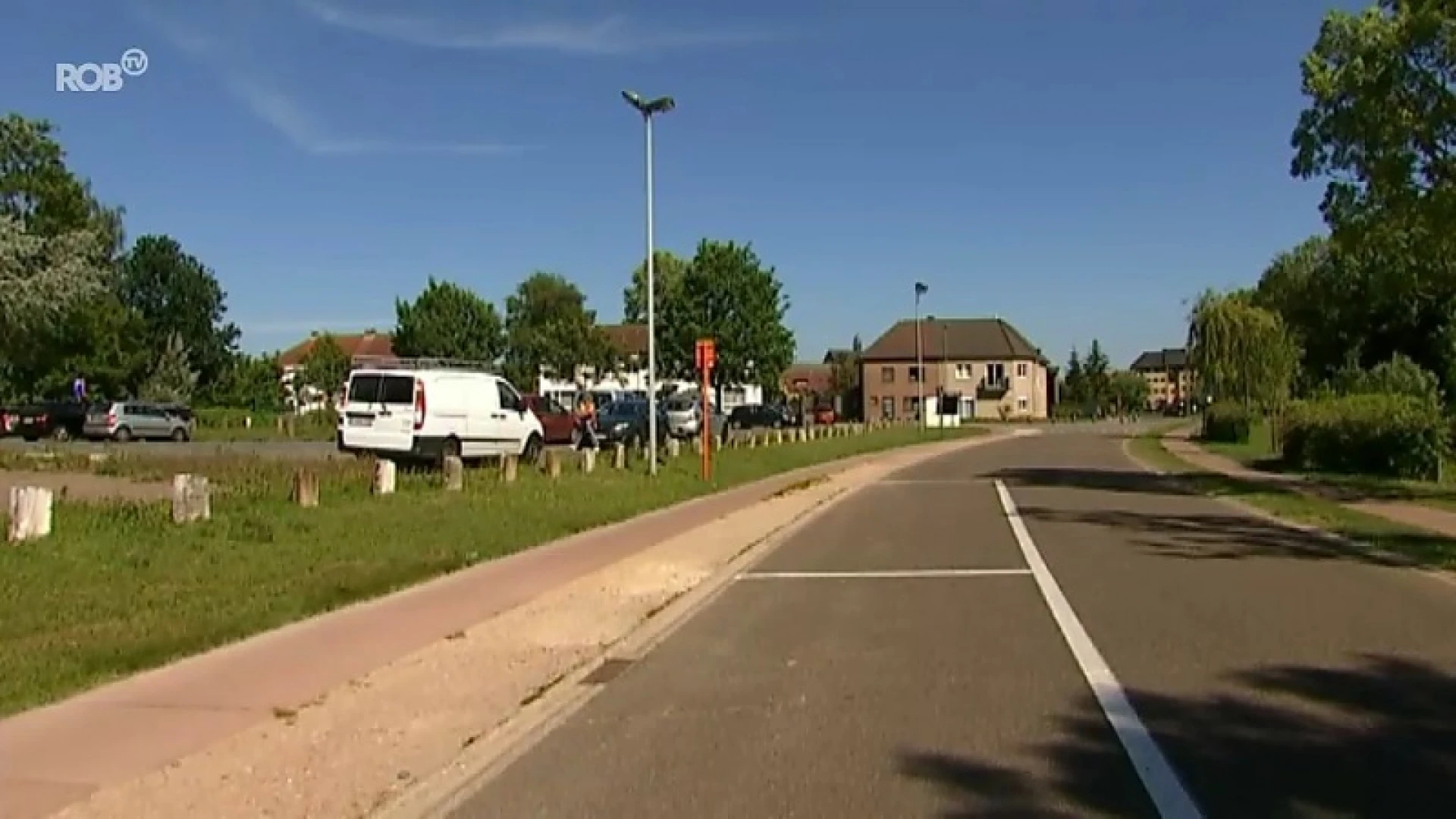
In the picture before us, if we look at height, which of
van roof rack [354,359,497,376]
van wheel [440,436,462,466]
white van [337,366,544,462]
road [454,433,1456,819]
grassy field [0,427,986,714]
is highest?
van roof rack [354,359,497,376]

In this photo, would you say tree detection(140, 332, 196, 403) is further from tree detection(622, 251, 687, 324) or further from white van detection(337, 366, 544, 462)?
white van detection(337, 366, 544, 462)

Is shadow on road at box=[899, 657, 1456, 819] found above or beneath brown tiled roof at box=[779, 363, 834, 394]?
beneath

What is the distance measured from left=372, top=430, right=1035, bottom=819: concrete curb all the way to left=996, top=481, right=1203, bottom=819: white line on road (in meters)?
3.09

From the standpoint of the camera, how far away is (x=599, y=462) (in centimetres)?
3272

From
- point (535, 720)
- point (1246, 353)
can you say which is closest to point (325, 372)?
point (1246, 353)

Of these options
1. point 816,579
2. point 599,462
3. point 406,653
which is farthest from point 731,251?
point 406,653

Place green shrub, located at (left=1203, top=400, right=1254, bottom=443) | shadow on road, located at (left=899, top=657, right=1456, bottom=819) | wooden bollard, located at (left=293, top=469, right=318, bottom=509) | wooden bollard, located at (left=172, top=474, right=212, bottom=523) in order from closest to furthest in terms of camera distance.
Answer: shadow on road, located at (left=899, top=657, right=1456, bottom=819) → wooden bollard, located at (left=172, top=474, right=212, bottom=523) → wooden bollard, located at (left=293, top=469, right=318, bottom=509) → green shrub, located at (left=1203, top=400, right=1254, bottom=443)

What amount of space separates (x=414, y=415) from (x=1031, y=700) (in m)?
22.7

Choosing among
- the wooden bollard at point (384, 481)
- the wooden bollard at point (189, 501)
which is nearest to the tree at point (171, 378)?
the wooden bollard at point (384, 481)

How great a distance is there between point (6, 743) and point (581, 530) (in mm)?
13307

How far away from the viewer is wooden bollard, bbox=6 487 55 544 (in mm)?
13852

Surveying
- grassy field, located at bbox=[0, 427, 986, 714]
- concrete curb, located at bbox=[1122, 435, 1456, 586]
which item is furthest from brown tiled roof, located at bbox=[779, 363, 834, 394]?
grassy field, located at bbox=[0, 427, 986, 714]

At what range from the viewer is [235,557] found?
47.1ft

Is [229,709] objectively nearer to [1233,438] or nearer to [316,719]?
[316,719]
